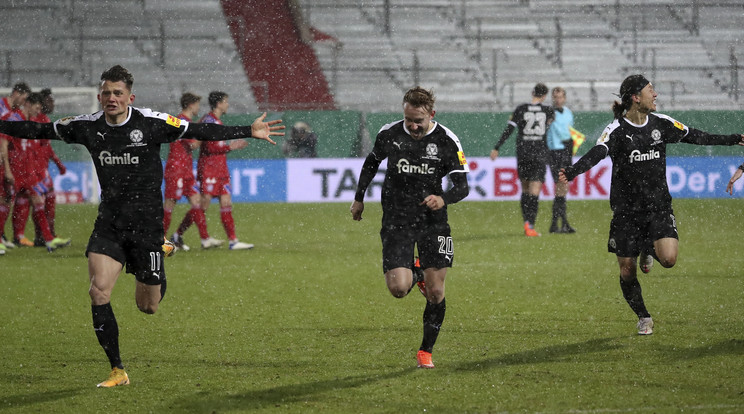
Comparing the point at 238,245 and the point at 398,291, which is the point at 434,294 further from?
the point at 238,245

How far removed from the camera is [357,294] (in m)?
10.4

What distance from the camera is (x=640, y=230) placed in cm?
768

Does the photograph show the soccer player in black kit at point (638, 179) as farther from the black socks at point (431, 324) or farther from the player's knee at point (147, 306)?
the player's knee at point (147, 306)

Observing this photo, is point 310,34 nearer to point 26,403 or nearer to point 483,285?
point 483,285

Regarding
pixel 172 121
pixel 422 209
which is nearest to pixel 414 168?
pixel 422 209

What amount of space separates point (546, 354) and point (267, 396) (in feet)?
7.24

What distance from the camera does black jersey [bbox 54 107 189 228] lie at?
6359mm

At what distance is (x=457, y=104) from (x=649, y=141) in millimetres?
21458

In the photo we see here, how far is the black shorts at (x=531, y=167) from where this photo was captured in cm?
1573

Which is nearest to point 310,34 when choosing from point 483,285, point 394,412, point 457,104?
point 457,104

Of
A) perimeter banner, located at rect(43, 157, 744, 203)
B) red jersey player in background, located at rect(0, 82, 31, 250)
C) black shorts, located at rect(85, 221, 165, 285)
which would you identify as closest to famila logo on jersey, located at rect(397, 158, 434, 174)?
black shorts, located at rect(85, 221, 165, 285)

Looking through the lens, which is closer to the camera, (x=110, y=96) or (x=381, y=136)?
(x=110, y=96)

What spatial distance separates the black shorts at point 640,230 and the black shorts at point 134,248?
3.43m

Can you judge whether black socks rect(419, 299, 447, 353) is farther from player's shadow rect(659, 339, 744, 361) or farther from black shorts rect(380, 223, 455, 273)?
player's shadow rect(659, 339, 744, 361)
